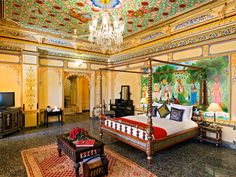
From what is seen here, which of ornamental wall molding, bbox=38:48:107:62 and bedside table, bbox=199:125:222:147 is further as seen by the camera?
ornamental wall molding, bbox=38:48:107:62

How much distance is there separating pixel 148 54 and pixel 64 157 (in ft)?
16.2

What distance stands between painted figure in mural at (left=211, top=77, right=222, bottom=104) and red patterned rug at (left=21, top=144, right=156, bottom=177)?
10.0ft

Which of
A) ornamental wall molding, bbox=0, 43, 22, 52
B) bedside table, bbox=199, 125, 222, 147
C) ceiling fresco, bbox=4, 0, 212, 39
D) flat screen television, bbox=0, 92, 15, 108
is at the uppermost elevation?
ceiling fresco, bbox=4, 0, 212, 39

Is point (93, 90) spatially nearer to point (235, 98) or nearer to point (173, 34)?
point (173, 34)

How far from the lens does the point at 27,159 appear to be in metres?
3.37

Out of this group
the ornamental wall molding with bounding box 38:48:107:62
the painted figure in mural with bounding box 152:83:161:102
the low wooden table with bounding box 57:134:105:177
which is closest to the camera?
the low wooden table with bounding box 57:134:105:177

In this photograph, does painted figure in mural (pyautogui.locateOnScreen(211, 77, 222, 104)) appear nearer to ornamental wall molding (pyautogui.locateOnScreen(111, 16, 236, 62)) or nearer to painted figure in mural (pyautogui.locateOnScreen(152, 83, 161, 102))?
ornamental wall molding (pyautogui.locateOnScreen(111, 16, 236, 62))

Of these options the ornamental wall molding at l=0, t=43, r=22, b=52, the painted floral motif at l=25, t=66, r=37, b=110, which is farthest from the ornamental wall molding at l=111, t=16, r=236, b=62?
the ornamental wall molding at l=0, t=43, r=22, b=52

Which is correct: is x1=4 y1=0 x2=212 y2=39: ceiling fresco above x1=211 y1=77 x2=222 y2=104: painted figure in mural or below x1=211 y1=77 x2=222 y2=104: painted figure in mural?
above

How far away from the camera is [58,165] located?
10.3ft

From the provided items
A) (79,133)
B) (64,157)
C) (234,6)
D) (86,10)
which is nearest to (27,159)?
(64,157)

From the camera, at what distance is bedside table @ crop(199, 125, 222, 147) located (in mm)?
4168

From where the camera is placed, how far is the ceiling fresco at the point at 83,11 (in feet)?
12.8

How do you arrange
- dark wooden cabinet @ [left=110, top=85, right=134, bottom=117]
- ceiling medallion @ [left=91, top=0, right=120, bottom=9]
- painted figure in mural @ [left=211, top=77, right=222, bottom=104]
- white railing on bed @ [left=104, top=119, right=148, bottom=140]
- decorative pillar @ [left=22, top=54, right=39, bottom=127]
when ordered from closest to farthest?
1. white railing on bed @ [left=104, top=119, right=148, bottom=140]
2. ceiling medallion @ [left=91, top=0, right=120, bottom=9]
3. painted figure in mural @ [left=211, top=77, right=222, bottom=104]
4. decorative pillar @ [left=22, top=54, right=39, bottom=127]
5. dark wooden cabinet @ [left=110, top=85, right=134, bottom=117]
